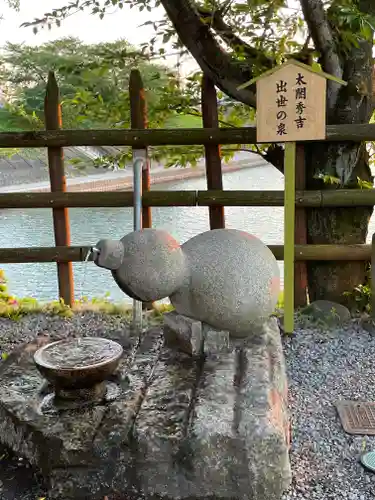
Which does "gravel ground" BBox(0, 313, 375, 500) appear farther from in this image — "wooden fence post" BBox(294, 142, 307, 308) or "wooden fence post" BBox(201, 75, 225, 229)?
"wooden fence post" BBox(201, 75, 225, 229)

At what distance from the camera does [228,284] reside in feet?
9.70

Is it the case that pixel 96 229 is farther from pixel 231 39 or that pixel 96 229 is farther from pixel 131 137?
pixel 231 39

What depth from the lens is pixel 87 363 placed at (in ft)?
8.75

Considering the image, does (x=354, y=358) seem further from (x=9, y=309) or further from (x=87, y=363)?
(x=9, y=309)

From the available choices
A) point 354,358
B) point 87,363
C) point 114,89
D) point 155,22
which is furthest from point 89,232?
point 87,363

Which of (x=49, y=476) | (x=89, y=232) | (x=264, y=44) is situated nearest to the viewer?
(x=49, y=476)

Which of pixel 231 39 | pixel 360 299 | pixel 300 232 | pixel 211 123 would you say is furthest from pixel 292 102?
pixel 360 299

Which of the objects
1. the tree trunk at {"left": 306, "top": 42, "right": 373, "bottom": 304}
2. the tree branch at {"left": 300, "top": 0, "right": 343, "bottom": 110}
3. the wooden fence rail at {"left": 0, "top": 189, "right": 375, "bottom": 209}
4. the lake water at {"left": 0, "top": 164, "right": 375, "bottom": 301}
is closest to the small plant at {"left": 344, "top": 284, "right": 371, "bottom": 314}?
the tree trunk at {"left": 306, "top": 42, "right": 373, "bottom": 304}

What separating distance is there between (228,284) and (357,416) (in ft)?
3.44

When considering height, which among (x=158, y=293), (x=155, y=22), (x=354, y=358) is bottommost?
(x=354, y=358)

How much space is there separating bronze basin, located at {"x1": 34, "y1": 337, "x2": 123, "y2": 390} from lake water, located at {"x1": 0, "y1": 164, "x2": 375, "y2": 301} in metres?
2.31

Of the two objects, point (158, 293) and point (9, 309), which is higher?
point (158, 293)

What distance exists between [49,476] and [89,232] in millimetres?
7424

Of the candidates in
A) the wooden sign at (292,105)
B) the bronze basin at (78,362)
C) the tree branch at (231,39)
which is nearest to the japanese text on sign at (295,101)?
the wooden sign at (292,105)
